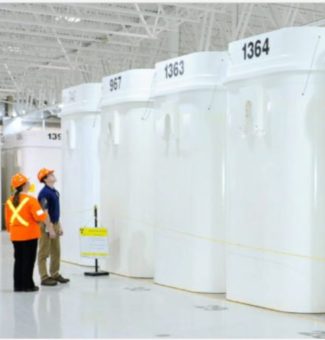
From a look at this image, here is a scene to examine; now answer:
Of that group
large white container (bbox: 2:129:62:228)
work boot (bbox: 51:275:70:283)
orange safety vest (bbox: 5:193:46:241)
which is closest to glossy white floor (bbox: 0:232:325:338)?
work boot (bbox: 51:275:70:283)

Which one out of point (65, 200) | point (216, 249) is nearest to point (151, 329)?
point (216, 249)

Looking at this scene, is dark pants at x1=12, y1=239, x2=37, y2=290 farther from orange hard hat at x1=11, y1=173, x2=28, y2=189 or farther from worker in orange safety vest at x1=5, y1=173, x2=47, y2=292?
orange hard hat at x1=11, y1=173, x2=28, y2=189

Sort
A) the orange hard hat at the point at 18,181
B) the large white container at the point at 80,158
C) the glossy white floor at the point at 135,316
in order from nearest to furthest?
the glossy white floor at the point at 135,316 < the orange hard hat at the point at 18,181 < the large white container at the point at 80,158

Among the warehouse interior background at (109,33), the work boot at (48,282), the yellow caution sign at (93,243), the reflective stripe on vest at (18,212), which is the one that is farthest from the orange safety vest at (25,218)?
the warehouse interior background at (109,33)

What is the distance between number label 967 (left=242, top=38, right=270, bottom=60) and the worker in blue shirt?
3126 millimetres

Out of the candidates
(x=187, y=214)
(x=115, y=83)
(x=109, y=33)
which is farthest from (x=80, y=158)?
(x=109, y=33)

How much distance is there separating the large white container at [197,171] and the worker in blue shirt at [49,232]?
155cm

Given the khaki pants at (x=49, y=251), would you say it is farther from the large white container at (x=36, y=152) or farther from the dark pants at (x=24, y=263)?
the large white container at (x=36, y=152)

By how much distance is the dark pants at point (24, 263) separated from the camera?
8617mm

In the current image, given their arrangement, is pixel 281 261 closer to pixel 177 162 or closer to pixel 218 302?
pixel 218 302

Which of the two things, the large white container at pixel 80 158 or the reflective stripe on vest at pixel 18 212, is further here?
the large white container at pixel 80 158

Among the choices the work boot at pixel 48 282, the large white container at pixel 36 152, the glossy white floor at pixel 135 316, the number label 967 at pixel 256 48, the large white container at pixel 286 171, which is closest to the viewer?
the glossy white floor at pixel 135 316

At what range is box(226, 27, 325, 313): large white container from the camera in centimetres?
714

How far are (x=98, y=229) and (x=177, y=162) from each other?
1.87 m
